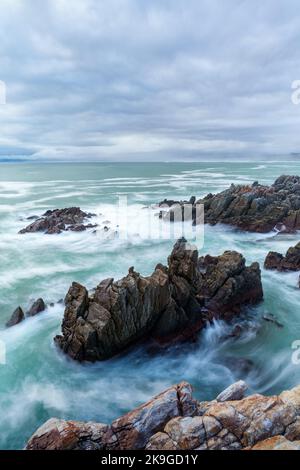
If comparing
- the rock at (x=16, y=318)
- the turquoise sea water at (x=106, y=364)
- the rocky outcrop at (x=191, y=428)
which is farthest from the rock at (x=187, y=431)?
the rock at (x=16, y=318)

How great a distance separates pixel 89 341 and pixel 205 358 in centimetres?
584

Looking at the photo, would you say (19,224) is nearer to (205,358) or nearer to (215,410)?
(205,358)

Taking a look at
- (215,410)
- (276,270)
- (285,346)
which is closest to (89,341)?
(215,410)

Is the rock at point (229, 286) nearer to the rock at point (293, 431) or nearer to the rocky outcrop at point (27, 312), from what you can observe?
the rocky outcrop at point (27, 312)

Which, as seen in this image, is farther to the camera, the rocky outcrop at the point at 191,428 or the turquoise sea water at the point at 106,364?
the turquoise sea water at the point at 106,364

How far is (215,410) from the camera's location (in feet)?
31.0

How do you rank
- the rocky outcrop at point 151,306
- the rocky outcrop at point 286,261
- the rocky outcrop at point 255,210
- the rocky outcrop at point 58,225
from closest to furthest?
1. the rocky outcrop at point 151,306
2. the rocky outcrop at point 286,261
3. the rocky outcrop at point 255,210
4. the rocky outcrop at point 58,225

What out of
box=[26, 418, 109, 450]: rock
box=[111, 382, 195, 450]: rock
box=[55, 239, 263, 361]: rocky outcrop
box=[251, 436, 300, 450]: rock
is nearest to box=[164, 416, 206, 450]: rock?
box=[111, 382, 195, 450]: rock

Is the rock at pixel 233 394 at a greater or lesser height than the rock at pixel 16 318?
greater

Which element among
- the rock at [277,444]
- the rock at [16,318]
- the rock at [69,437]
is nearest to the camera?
the rock at [277,444]

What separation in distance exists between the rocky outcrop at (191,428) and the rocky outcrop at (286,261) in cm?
1735

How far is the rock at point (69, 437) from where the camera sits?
29.8 feet

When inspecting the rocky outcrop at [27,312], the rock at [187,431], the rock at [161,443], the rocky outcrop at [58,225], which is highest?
the rocky outcrop at [58,225]

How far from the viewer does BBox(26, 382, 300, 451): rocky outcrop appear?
8.62m
